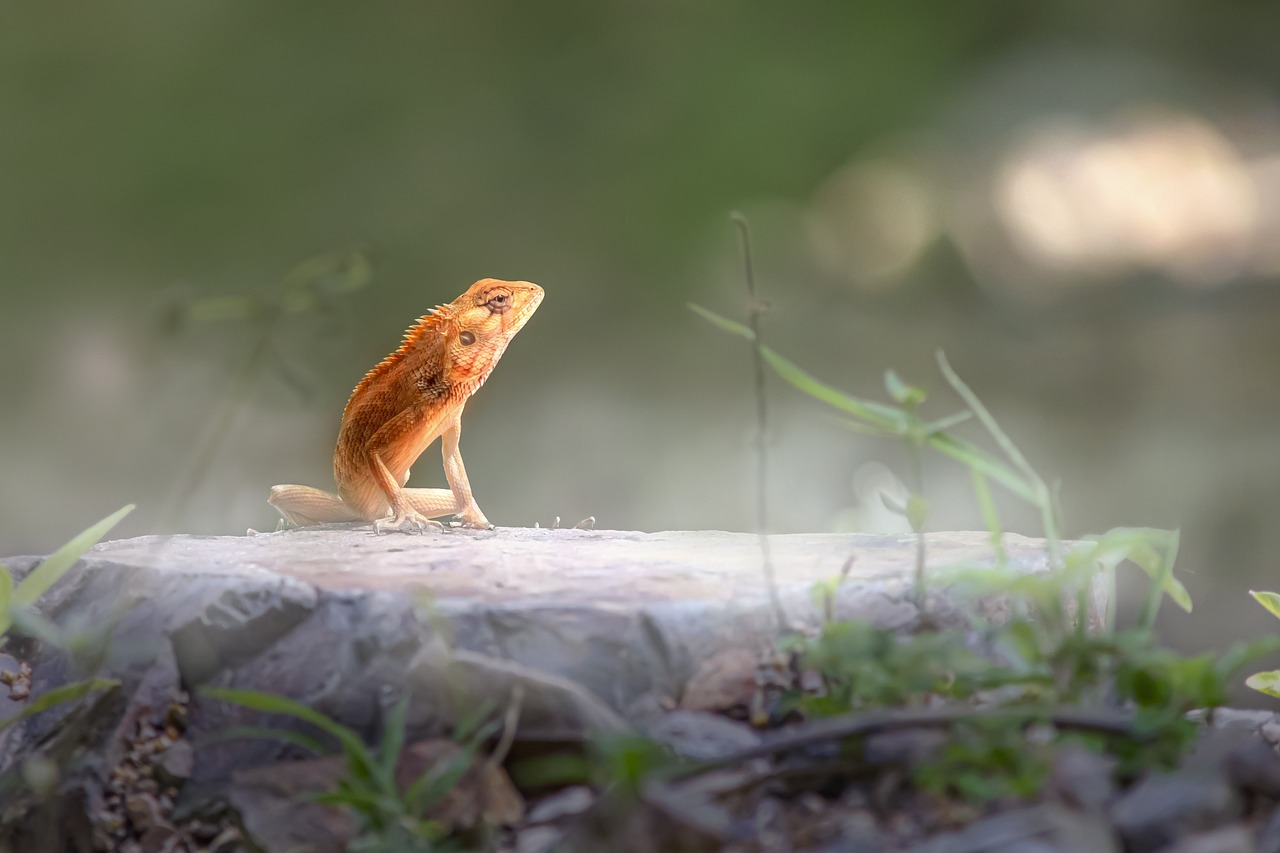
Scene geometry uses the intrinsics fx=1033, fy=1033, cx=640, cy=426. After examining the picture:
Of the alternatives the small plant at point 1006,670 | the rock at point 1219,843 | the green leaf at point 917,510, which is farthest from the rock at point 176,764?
the rock at point 1219,843

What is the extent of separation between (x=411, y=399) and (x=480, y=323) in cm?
17

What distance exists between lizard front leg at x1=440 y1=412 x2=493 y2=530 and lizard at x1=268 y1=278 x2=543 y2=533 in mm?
16

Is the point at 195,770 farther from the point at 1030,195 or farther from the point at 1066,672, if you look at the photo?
the point at 1030,195

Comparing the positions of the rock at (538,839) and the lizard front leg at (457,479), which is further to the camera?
the lizard front leg at (457,479)

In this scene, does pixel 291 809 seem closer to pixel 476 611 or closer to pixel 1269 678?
pixel 476 611

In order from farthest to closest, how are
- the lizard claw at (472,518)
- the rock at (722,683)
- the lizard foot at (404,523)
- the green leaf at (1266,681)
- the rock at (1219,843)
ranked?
1. the lizard claw at (472,518)
2. the lizard foot at (404,523)
3. the green leaf at (1266,681)
4. the rock at (722,683)
5. the rock at (1219,843)

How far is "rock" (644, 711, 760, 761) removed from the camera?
2.43 ft

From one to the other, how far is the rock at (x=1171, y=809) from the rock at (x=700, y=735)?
25 cm

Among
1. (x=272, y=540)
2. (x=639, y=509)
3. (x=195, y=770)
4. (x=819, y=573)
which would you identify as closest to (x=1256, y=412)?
(x=639, y=509)

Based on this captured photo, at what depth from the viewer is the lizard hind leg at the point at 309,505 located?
182cm

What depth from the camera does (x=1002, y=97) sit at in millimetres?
2258

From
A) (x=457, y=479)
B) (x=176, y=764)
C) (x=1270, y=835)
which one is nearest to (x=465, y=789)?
(x=176, y=764)

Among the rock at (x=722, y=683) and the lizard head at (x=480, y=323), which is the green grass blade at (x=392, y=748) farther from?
the lizard head at (x=480, y=323)

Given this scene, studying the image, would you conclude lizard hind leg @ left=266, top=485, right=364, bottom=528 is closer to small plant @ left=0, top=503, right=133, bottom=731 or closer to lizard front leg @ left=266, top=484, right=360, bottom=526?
lizard front leg @ left=266, top=484, right=360, bottom=526
